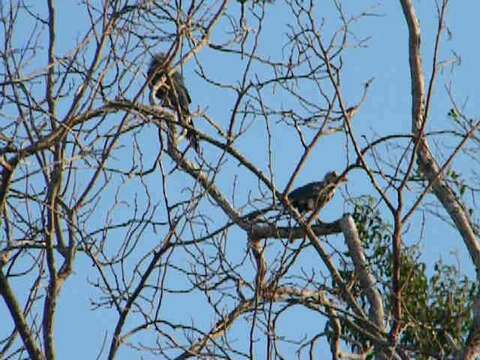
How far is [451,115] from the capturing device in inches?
328

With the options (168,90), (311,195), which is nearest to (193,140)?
(168,90)

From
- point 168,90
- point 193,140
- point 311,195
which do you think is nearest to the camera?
point 193,140

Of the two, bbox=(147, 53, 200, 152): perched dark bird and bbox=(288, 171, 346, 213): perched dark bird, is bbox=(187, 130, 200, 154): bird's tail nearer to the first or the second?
bbox=(147, 53, 200, 152): perched dark bird

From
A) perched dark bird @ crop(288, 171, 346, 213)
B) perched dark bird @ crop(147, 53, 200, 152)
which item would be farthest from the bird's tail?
perched dark bird @ crop(288, 171, 346, 213)

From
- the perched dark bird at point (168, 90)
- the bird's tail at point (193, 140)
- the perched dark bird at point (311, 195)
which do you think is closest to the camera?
the perched dark bird at point (168, 90)

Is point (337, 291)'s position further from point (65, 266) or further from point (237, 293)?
point (65, 266)

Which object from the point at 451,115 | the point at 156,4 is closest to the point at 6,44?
the point at 156,4

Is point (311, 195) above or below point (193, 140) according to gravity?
above

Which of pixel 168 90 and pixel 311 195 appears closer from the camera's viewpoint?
pixel 168 90

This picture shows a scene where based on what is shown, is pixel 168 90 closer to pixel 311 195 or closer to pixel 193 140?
pixel 193 140

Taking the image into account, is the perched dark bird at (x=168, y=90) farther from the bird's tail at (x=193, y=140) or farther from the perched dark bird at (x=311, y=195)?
the perched dark bird at (x=311, y=195)

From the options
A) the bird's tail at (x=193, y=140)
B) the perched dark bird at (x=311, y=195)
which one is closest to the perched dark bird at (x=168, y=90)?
the bird's tail at (x=193, y=140)

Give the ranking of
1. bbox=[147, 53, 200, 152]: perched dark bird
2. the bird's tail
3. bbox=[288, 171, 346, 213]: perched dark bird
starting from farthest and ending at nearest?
bbox=[288, 171, 346, 213]: perched dark bird → the bird's tail → bbox=[147, 53, 200, 152]: perched dark bird

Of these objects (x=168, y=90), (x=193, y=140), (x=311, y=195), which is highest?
(x=311, y=195)
